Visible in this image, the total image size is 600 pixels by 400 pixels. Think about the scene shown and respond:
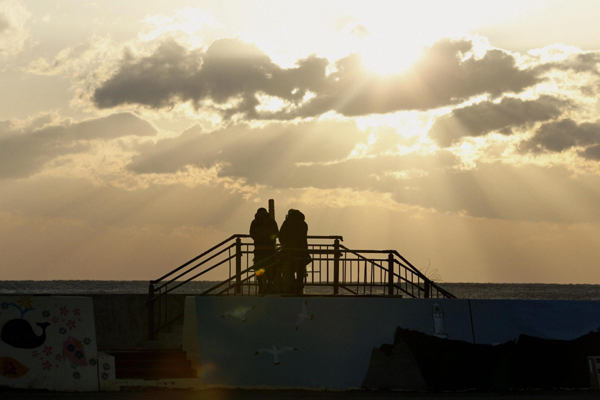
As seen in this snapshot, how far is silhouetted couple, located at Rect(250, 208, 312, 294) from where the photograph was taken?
1514 cm

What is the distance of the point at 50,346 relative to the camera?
10883 mm

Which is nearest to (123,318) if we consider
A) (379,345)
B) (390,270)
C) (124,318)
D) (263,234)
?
(124,318)

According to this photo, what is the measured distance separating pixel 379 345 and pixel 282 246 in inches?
214

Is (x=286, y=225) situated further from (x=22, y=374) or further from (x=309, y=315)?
(x=22, y=374)

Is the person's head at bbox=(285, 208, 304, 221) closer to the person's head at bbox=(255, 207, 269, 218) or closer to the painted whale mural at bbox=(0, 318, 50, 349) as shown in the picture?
the person's head at bbox=(255, 207, 269, 218)

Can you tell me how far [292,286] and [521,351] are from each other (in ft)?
17.7

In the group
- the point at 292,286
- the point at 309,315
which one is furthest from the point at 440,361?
the point at 292,286

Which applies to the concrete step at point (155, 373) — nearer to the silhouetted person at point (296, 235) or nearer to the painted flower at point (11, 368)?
the painted flower at point (11, 368)

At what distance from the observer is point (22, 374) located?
35.6 feet

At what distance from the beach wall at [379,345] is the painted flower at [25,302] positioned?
2658 millimetres

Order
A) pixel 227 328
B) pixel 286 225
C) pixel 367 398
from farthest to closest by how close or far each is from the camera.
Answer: pixel 286 225 → pixel 227 328 → pixel 367 398

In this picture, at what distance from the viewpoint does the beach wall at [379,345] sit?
11023 millimetres

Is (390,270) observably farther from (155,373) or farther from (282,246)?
(155,373)

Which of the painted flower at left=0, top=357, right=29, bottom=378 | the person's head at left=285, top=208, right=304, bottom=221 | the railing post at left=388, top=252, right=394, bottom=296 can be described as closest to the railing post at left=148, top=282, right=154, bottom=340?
the person's head at left=285, top=208, right=304, bottom=221
